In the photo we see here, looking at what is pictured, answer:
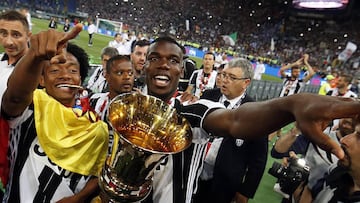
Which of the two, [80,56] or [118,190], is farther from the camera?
[80,56]

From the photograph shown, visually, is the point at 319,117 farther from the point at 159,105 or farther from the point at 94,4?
the point at 94,4

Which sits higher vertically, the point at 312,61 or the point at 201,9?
the point at 201,9

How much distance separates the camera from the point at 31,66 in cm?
131

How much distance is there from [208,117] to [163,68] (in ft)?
1.44

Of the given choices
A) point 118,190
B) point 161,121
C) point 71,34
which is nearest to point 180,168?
point 161,121

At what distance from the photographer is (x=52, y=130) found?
157cm

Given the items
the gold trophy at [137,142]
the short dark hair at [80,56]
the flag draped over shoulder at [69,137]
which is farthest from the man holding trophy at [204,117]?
the short dark hair at [80,56]

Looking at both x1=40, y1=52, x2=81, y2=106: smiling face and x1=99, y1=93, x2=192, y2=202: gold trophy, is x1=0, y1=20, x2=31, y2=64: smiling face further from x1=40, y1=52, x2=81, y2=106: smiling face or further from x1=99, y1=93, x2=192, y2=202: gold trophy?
x1=99, y1=93, x2=192, y2=202: gold trophy

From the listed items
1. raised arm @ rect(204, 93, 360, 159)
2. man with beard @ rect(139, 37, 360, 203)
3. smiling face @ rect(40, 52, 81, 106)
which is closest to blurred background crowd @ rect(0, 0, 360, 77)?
smiling face @ rect(40, 52, 81, 106)

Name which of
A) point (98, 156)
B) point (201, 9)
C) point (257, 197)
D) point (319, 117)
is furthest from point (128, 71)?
point (201, 9)

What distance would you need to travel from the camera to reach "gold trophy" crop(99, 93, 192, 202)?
4.42 ft

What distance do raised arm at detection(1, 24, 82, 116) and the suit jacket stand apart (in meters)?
1.83

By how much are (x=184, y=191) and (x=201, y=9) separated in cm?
3795

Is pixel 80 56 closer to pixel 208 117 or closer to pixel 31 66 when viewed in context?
pixel 31 66
